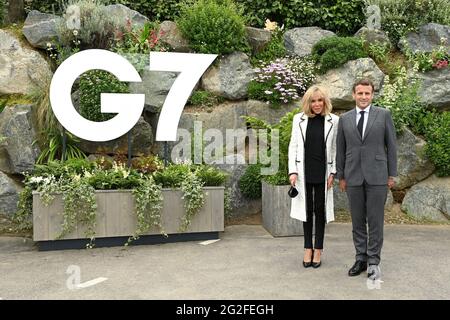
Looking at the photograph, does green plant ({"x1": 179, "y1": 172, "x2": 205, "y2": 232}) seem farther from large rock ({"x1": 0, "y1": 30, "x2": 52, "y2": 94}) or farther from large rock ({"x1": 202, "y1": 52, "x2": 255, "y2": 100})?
large rock ({"x1": 0, "y1": 30, "x2": 52, "y2": 94})

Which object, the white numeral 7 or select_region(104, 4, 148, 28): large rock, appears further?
A: select_region(104, 4, 148, 28): large rock

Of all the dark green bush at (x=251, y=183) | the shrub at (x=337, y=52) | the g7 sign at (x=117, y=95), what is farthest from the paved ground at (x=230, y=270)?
the shrub at (x=337, y=52)

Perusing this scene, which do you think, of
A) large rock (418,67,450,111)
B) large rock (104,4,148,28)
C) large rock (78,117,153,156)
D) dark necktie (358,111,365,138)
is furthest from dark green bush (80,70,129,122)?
large rock (418,67,450,111)

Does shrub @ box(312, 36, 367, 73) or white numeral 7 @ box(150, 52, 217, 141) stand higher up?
shrub @ box(312, 36, 367, 73)

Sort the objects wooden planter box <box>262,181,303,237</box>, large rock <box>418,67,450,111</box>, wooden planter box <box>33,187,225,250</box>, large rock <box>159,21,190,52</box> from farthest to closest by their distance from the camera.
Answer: large rock <box>159,21,190,52</box>
large rock <box>418,67,450,111</box>
wooden planter box <box>262,181,303,237</box>
wooden planter box <box>33,187,225,250</box>

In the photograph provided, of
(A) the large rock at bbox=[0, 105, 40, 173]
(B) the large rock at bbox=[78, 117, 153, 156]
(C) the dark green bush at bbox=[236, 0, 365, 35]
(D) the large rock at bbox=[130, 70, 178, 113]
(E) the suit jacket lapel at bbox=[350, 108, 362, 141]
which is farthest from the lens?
(C) the dark green bush at bbox=[236, 0, 365, 35]

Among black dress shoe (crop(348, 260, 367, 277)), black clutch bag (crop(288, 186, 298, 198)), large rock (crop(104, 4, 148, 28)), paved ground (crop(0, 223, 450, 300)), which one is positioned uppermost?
large rock (crop(104, 4, 148, 28))

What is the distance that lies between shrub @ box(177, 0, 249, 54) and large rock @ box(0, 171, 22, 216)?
375 centimetres

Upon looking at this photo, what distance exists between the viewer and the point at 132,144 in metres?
7.16

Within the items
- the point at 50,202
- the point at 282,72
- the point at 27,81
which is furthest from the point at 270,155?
the point at 27,81

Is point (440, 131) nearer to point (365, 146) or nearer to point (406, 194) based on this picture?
point (406, 194)

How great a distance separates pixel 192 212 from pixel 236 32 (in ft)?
12.8

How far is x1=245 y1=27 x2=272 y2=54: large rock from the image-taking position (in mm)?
8609

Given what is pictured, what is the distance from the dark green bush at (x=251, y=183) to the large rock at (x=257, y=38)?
2.68 meters
